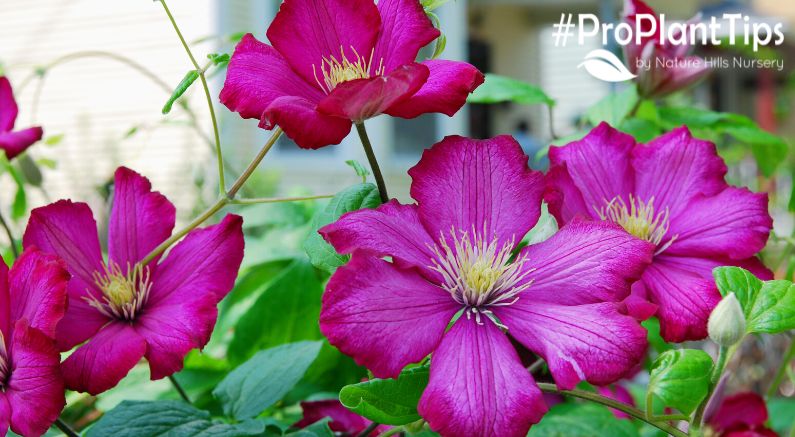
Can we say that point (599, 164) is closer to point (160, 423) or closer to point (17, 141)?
point (160, 423)

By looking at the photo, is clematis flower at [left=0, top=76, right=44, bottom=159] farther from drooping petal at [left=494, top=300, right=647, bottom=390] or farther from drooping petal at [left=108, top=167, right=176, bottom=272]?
drooping petal at [left=494, top=300, right=647, bottom=390]

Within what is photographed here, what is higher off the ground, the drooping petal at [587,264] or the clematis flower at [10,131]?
the clematis flower at [10,131]

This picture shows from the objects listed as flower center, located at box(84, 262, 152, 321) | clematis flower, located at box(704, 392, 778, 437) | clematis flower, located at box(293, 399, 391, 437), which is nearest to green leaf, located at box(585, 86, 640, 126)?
clematis flower, located at box(704, 392, 778, 437)

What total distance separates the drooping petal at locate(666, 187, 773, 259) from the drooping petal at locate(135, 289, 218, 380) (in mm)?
300

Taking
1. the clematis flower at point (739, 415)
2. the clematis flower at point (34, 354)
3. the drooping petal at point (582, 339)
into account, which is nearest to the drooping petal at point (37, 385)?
the clematis flower at point (34, 354)

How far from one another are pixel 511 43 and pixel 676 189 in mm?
11654

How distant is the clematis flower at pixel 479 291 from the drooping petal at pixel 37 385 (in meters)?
0.15

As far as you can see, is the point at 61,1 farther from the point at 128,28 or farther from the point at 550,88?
the point at 550,88

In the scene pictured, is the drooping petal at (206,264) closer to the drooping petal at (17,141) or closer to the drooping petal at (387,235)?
the drooping petal at (387,235)

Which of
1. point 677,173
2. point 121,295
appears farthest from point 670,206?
point 121,295

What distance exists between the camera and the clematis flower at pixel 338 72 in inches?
17.6

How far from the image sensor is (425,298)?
18.5 inches

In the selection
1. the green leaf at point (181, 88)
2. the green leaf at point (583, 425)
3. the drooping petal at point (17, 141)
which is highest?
the green leaf at point (181, 88)

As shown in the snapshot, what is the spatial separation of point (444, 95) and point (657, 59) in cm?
44
